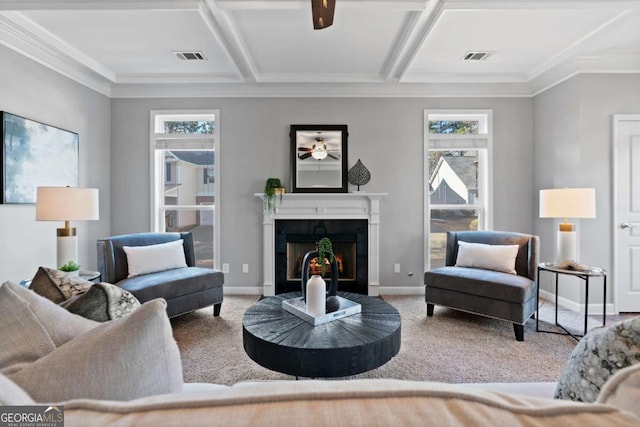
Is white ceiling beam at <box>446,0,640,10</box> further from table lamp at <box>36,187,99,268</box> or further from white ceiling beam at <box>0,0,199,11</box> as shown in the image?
table lamp at <box>36,187,99,268</box>

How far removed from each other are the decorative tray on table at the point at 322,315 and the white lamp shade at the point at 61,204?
6.19 ft

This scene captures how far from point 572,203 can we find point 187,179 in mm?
4415

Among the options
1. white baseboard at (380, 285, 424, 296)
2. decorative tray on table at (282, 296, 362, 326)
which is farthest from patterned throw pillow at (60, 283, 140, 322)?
white baseboard at (380, 285, 424, 296)

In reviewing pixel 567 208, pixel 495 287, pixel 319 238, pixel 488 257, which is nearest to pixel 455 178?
pixel 488 257

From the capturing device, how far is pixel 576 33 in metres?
2.89

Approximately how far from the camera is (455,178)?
4.16 meters

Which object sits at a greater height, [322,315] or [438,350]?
[322,315]

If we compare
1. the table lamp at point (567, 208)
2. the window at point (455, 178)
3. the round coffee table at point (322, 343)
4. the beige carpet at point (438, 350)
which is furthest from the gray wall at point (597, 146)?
the round coffee table at point (322, 343)

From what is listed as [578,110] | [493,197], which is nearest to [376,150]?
[493,197]

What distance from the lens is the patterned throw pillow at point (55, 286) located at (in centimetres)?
108

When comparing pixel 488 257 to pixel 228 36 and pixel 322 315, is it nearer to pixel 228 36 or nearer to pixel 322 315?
pixel 322 315

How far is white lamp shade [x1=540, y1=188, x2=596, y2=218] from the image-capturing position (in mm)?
2734

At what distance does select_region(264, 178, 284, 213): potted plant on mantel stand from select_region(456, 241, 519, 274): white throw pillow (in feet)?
7.47

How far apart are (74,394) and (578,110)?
455 centimetres
